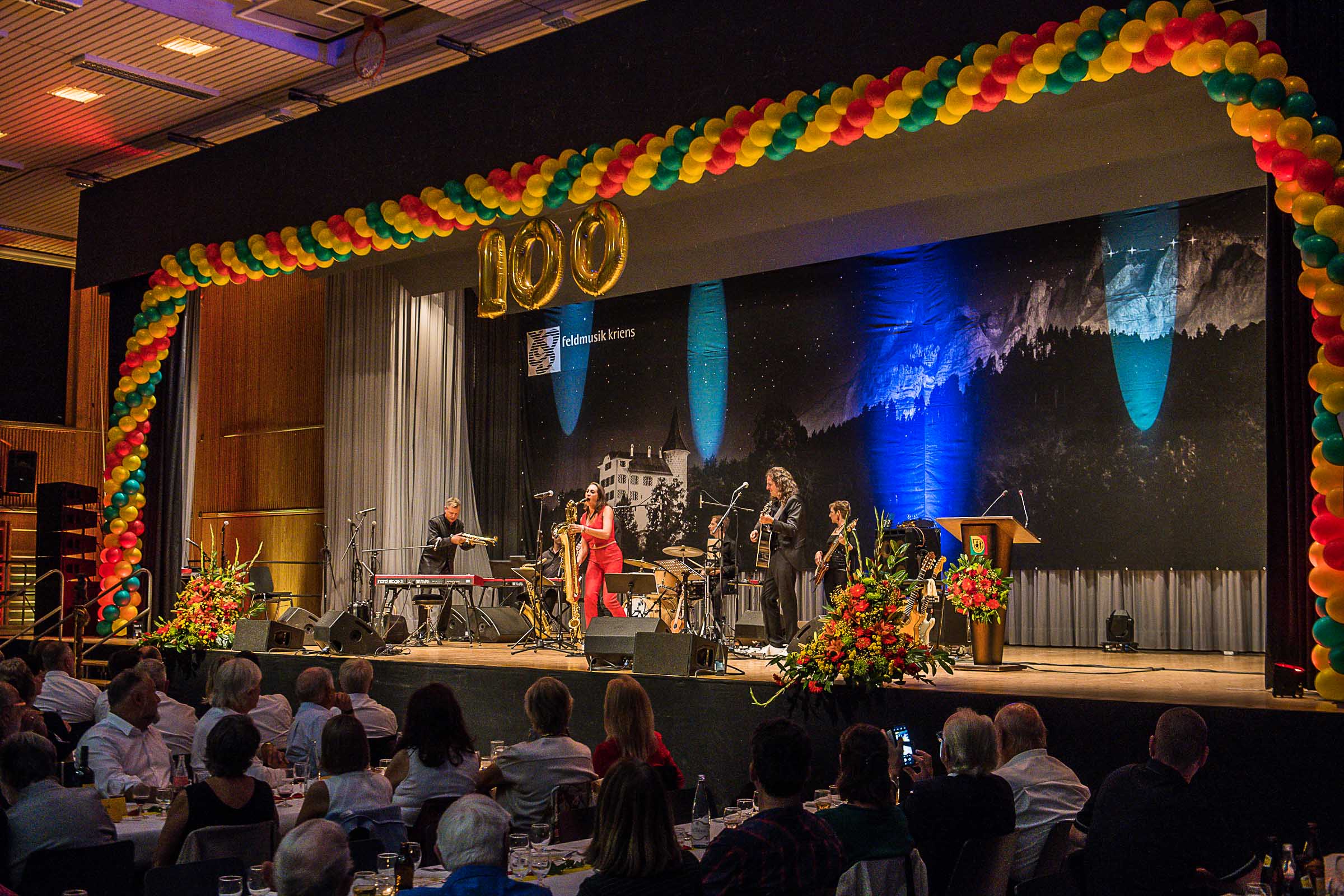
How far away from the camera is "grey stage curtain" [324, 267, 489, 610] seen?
45.8 feet

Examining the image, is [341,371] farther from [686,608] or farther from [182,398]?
[686,608]

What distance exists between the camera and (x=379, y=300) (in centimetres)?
1425

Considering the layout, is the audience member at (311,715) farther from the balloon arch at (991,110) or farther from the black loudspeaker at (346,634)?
the black loudspeaker at (346,634)

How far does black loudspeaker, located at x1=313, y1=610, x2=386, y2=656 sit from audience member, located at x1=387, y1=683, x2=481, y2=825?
18.6 feet

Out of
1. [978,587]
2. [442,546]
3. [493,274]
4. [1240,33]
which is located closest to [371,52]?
[493,274]

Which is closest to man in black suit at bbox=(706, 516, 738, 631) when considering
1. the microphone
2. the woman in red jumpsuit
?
the woman in red jumpsuit

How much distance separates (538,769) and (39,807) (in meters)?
1.69

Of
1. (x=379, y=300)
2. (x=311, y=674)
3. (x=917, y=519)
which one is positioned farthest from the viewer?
(x=379, y=300)

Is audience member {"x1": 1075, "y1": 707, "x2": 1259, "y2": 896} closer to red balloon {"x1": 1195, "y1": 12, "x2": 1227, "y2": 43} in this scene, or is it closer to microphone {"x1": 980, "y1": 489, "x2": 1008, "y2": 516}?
red balloon {"x1": 1195, "y1": 12, "x2": 1227, "y2": 43}

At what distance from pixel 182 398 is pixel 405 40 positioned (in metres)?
4.53

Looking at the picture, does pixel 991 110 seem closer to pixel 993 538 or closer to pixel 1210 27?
pixel 1210 27

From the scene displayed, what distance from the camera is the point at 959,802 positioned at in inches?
148

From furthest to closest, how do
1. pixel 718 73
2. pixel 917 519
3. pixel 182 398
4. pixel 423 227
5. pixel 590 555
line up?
pixel 182 398, pixel 590 555, pixel 917 519, pixel 423 227, pixel 718 73

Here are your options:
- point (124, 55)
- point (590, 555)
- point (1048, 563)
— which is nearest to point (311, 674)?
point (590, 555)
